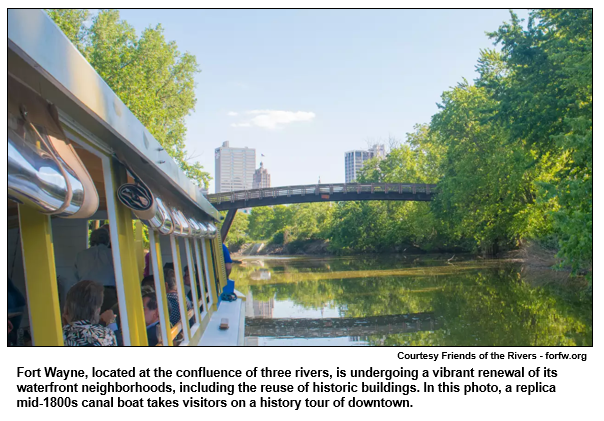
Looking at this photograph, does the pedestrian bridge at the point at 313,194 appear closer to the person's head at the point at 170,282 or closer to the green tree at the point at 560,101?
the green tree at the point at 560,101

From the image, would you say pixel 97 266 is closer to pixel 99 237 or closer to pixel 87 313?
pixel 99 237

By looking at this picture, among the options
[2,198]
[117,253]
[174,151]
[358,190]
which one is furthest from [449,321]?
[358,190]

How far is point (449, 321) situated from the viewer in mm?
10344

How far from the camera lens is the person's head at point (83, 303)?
10.4 feet

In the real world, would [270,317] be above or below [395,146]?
below

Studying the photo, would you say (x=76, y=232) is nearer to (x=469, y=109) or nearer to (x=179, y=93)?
(x=179, y=93)

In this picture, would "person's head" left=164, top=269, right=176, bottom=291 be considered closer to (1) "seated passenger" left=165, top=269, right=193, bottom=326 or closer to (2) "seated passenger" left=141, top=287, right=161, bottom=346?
(1) "seated passenger" left=165, top=269, right=193, bottom=326

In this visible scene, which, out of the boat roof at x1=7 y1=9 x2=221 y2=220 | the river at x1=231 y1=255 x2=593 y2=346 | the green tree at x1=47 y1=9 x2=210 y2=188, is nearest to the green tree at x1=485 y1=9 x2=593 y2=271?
the river at x1=231 y1=255 x2=593 y2=346

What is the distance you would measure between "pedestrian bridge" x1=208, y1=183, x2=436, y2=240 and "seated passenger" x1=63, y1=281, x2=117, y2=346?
3338 cm

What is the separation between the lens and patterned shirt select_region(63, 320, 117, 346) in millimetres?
3023

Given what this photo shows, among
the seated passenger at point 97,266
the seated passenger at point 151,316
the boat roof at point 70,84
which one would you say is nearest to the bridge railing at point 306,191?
the seated passenger at point 97,266

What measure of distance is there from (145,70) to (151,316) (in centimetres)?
2206

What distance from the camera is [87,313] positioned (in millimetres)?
3176

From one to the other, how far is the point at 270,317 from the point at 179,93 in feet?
60.7
